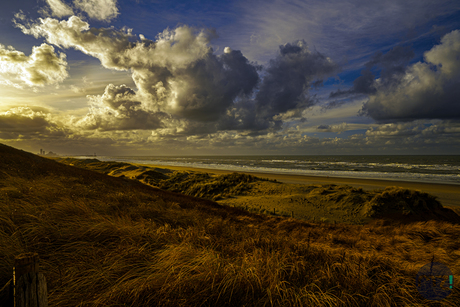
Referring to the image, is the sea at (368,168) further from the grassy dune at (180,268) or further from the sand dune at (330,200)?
the grassy dune at (180,268)

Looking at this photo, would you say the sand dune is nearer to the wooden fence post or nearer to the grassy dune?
the grassy dune

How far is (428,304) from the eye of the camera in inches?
123

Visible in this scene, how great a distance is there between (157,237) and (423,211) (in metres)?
14.8

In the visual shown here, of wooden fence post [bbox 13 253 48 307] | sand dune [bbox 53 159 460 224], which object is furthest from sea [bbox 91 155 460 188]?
wooden fence post [bbox 13 253 48 307]

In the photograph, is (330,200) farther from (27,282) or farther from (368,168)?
(368,168)

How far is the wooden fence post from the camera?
1.74 metres

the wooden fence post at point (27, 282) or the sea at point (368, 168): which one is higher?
the wooden fence post at point (27, 282)

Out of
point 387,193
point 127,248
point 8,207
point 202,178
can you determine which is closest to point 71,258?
point 127,248

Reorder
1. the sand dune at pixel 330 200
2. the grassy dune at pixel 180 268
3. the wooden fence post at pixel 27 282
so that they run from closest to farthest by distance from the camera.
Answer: the wooden fence post at pixel 27 282 < the grassy dune at pixel 180 268 < the sand dune at pixel 330 200

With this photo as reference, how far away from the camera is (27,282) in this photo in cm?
180

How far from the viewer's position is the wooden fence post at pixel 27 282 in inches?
68.4

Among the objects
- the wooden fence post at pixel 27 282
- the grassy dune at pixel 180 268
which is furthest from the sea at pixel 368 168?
the wooden fence post at pixel 27 282

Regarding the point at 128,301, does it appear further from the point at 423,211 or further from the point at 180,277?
the point at 423,211

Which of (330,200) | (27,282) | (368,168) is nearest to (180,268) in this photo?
(27,282)
